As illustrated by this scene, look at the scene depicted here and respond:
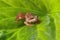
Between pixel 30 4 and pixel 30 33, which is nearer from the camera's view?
pixel 30 33

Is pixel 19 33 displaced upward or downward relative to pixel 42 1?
downward

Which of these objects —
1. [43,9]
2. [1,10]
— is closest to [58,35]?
[43,9]

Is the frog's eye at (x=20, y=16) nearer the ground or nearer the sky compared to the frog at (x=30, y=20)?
nearer the sky

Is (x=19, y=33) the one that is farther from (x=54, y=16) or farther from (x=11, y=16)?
(x=54, y=16)

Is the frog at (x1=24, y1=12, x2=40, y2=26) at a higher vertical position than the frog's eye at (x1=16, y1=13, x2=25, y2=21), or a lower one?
lower

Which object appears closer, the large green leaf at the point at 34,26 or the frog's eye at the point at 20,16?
the large green leaf at the point at 34,26

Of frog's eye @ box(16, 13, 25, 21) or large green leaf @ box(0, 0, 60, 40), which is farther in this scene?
frog's eye @ box(16, 13, 25, 21)

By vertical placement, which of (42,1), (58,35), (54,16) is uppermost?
(42,1)
